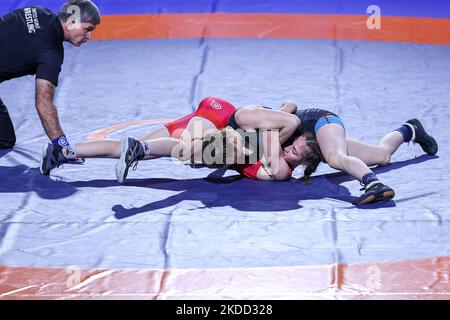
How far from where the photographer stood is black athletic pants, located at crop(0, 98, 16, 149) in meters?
5.97

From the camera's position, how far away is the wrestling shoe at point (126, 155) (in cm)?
505

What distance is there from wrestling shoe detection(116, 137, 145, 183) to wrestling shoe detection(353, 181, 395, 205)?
1.24 metres

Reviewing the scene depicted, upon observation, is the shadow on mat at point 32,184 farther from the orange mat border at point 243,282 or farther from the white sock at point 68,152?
the orange mat border at point 243,282

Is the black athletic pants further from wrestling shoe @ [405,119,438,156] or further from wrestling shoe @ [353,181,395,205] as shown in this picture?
wrestling shoe @ [405,119,438,156]

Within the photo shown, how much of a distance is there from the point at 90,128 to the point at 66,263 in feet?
7.02

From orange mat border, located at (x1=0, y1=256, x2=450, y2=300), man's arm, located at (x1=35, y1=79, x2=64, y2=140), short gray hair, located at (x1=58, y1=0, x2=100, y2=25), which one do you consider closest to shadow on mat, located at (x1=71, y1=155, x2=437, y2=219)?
man's arm, located at (x1=35, y1=79, x2=64, y2=140)

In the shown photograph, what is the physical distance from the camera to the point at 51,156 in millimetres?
5293

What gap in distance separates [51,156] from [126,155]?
496 mm

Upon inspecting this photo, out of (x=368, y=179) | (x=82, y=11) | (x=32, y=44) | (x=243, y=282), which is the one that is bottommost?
(x=243, y=282)

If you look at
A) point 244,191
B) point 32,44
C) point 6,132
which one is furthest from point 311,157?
point 6,132

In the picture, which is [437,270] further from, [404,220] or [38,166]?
[38,166]

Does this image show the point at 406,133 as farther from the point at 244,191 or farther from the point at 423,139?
the point at 244,191

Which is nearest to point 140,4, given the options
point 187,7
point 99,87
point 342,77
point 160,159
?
point 187,7

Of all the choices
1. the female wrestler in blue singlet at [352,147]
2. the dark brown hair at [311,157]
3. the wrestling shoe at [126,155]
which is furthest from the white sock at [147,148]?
the dark brown hair at [311,157]
